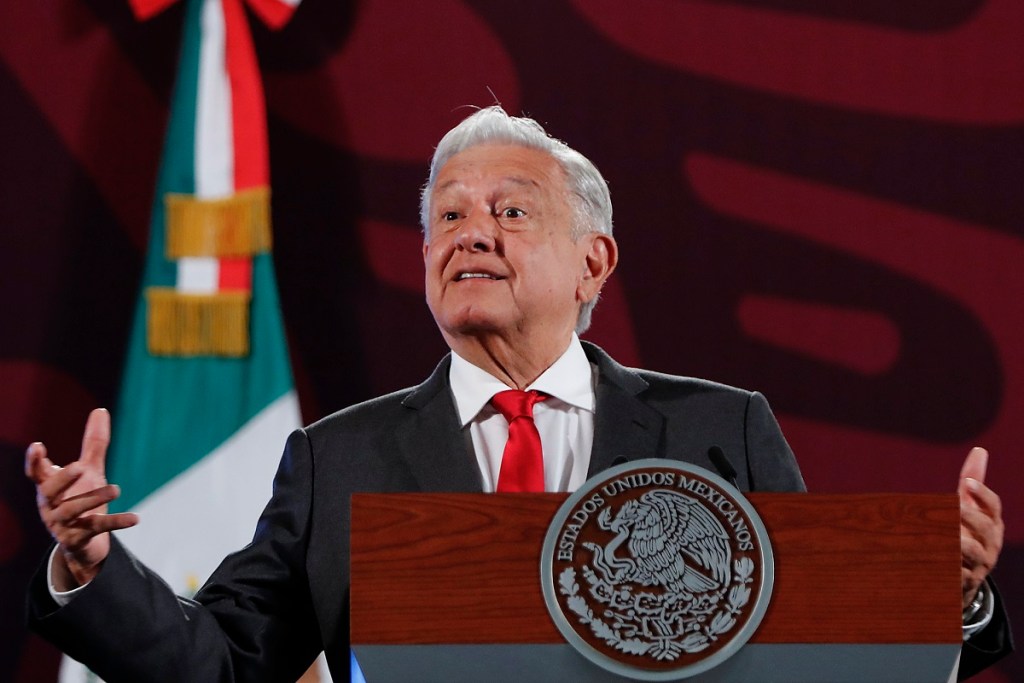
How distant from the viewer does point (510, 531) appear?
1.31 metres

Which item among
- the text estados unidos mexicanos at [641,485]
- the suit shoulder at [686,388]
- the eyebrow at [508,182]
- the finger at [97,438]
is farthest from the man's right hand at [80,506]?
the suit shoulder at [686,388]

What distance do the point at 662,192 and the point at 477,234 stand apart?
1.34 meters

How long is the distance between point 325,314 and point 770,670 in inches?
86.0

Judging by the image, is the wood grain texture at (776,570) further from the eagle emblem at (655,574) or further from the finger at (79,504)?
the finger at (79,504)

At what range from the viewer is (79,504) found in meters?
1.46

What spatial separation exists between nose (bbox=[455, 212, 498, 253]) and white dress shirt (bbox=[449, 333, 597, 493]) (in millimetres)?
190

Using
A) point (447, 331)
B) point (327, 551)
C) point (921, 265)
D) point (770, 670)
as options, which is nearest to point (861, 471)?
point (921, 265)

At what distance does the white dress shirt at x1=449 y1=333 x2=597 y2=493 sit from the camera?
199cm

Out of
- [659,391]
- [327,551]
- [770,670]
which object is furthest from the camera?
[659,391]

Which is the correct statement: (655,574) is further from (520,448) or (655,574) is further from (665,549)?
(520,448)

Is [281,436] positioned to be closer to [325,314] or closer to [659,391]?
[325,314]

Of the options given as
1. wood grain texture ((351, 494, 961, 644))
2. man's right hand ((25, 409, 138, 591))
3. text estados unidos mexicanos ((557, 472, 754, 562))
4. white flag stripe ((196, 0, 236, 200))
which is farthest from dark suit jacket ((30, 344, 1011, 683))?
white flag stripe ((196, 0, 236, 200))

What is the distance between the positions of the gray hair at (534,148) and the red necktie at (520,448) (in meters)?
0.35

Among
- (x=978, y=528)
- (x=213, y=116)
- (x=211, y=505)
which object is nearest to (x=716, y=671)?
(x=978, y=528)
